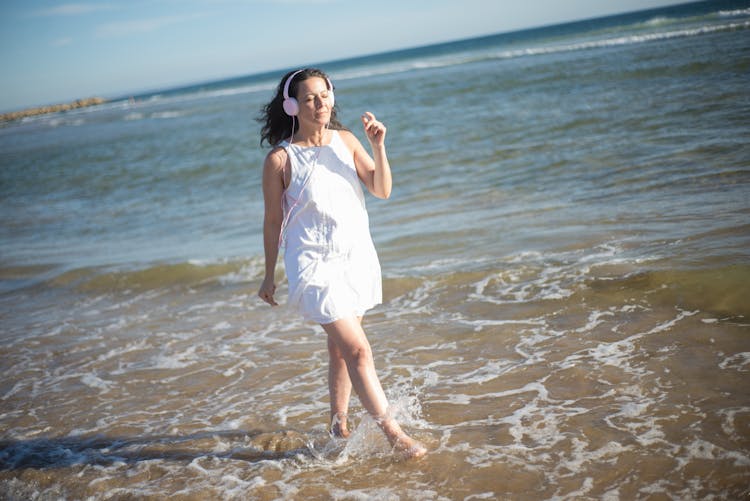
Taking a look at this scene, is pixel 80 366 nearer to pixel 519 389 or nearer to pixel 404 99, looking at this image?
pixel 519 389

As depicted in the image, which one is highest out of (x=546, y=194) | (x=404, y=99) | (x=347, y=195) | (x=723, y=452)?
(x=404, y=99)

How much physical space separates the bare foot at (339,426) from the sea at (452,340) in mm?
62

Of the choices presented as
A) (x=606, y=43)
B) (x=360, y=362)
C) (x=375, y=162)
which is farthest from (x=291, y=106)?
(x=606, y=43)

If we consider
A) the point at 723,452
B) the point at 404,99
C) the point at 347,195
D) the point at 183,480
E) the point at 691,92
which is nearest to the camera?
the point at 723,452

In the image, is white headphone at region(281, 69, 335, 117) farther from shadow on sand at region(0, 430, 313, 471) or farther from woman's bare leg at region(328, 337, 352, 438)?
shadow on sand at region(0, 430, 313, 471)

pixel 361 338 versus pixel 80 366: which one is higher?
pixel 361 338

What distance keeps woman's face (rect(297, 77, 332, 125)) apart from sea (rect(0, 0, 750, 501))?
178cm

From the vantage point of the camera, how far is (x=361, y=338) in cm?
334

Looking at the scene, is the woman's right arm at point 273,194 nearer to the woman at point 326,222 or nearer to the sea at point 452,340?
the woman at point 326,222

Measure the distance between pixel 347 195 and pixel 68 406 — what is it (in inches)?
122

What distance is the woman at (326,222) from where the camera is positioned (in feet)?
10.9

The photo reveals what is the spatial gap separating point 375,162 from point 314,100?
473 millimetres

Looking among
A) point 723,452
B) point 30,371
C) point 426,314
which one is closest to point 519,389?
point 723,452

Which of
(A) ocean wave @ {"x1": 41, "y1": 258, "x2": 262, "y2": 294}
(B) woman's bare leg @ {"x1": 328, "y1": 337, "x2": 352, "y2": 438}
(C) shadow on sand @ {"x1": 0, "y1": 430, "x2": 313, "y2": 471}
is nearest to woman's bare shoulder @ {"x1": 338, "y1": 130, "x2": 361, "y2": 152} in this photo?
(B) woman's bare leg @ {"x1": 328, "y1": 337, "x2": 352, "y2": 438}
